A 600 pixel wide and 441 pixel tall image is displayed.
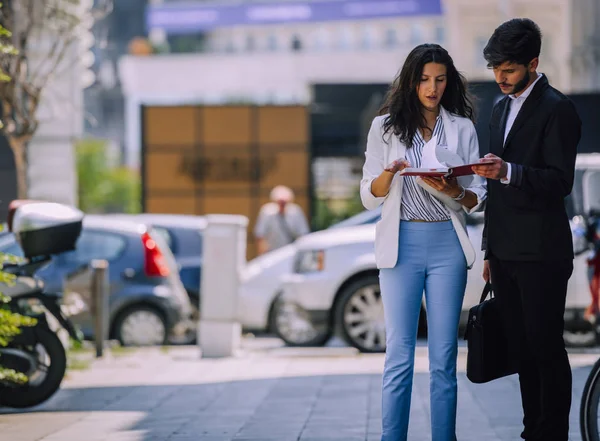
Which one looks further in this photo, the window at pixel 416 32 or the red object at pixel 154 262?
the window at pixel 416 32

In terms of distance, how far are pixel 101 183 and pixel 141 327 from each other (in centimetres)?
6934

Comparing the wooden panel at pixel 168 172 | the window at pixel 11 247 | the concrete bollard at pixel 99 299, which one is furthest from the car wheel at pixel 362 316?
the wooden panel at pixel 168 172

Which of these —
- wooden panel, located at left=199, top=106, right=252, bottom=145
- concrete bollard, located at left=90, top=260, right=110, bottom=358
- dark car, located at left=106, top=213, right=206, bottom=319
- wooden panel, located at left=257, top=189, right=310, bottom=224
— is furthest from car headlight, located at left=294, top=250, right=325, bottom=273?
wooden panel, located at left=199, top=106, right=252, bottom=145

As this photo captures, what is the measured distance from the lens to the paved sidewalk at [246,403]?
7766 mm

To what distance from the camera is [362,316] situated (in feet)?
43.8

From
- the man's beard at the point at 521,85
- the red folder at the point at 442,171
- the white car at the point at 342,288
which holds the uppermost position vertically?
the man's beard at the point at 521,85

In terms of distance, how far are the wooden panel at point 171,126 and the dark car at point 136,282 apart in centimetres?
1196

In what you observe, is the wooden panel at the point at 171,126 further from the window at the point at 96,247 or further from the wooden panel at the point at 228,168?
the window at the point at 96,247

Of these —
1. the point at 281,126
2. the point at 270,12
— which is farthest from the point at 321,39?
the point at 281,126

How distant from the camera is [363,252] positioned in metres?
13.3

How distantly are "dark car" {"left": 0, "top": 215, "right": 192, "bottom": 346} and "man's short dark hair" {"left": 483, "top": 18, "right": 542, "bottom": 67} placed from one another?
9.54 m

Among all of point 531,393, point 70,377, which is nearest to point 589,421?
point 531,393

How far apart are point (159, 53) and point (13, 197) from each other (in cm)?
6350

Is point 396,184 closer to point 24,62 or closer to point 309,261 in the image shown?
point 24,62
